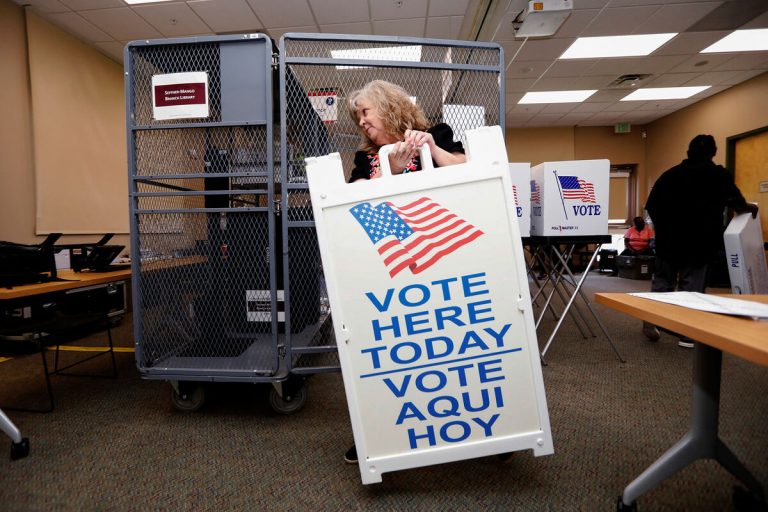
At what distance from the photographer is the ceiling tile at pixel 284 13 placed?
12.6 feet

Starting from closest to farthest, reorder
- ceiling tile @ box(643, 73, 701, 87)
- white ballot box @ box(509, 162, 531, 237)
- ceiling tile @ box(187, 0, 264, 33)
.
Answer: white ballot box @ box(509, 162, 531, 237)
ceiling tile @ box(187, 0, 264, 33)
ceiling tile @ box(643, 73, 701, 87)

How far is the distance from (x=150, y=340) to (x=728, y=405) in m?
2.75

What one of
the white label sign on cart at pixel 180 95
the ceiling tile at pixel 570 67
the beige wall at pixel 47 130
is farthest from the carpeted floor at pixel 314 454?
the ceiling tile at pixel 570 67

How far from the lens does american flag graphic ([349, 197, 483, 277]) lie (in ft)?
3.61

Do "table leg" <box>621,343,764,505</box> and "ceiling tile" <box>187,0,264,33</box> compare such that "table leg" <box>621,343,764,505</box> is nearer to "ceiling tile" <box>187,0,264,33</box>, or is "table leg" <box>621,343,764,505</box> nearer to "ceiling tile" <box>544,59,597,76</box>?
"ceiling tile" <box>187,0,264,33</box>

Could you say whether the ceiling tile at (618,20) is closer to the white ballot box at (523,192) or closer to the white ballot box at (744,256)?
the white ballot box at (744,256)

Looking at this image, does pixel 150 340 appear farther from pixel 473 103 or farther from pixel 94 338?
pixel 94 338

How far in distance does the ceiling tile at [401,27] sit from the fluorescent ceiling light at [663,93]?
4.44 metres

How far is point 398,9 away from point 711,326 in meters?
4.26

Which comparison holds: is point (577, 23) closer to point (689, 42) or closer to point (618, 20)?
point (618, 20)

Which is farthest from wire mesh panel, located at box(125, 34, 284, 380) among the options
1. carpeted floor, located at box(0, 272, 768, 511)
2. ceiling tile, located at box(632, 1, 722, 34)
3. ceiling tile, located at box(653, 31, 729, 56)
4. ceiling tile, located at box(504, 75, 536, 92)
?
ceiling tile, located at box(653, 31, 729, 56)

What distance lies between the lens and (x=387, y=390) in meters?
1.12

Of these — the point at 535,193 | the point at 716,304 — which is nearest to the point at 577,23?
the point at 535,193

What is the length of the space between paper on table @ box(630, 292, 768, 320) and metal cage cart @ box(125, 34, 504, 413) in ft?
3.13
